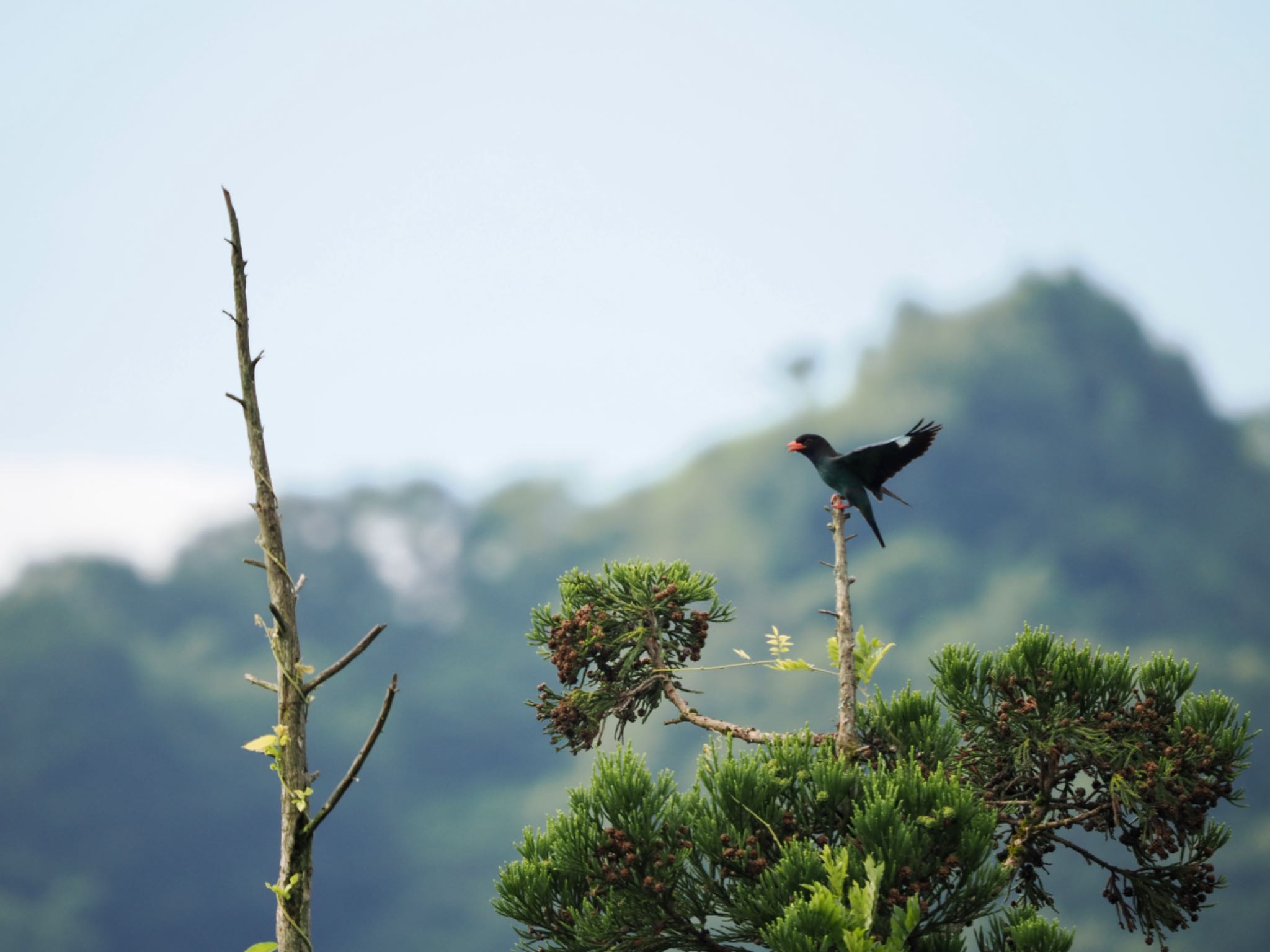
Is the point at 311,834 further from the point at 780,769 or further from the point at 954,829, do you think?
the point at 954,829

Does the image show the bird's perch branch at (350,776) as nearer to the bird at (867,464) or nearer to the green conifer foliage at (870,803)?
the green conifer foliage at (870,803)

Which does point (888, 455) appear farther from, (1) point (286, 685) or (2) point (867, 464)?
(1) point (286, 685)

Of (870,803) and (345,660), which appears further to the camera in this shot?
(870,803)

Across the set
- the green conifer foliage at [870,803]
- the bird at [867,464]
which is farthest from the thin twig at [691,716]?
the bird at [867,464]

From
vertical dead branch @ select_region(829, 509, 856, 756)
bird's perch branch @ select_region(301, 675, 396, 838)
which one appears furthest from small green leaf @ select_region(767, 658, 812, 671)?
bird's perch branch @ select_region(301, 675, 396, 838)

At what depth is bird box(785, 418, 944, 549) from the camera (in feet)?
17.0

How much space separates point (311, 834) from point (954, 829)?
2.50m

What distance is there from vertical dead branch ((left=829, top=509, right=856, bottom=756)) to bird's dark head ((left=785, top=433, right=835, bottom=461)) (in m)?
0.55

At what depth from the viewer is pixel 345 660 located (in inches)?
120

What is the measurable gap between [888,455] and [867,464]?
11cm

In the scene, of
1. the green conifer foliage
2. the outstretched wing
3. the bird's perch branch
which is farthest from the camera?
the outstretched wing

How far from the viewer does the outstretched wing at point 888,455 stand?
5164mm

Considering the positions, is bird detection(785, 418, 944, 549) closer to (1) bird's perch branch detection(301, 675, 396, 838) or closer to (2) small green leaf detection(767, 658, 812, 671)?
(2) small green leaf detection(767, 658, 812, 671)

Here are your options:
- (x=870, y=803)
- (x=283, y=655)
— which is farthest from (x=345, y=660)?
(x=870, y=803)
